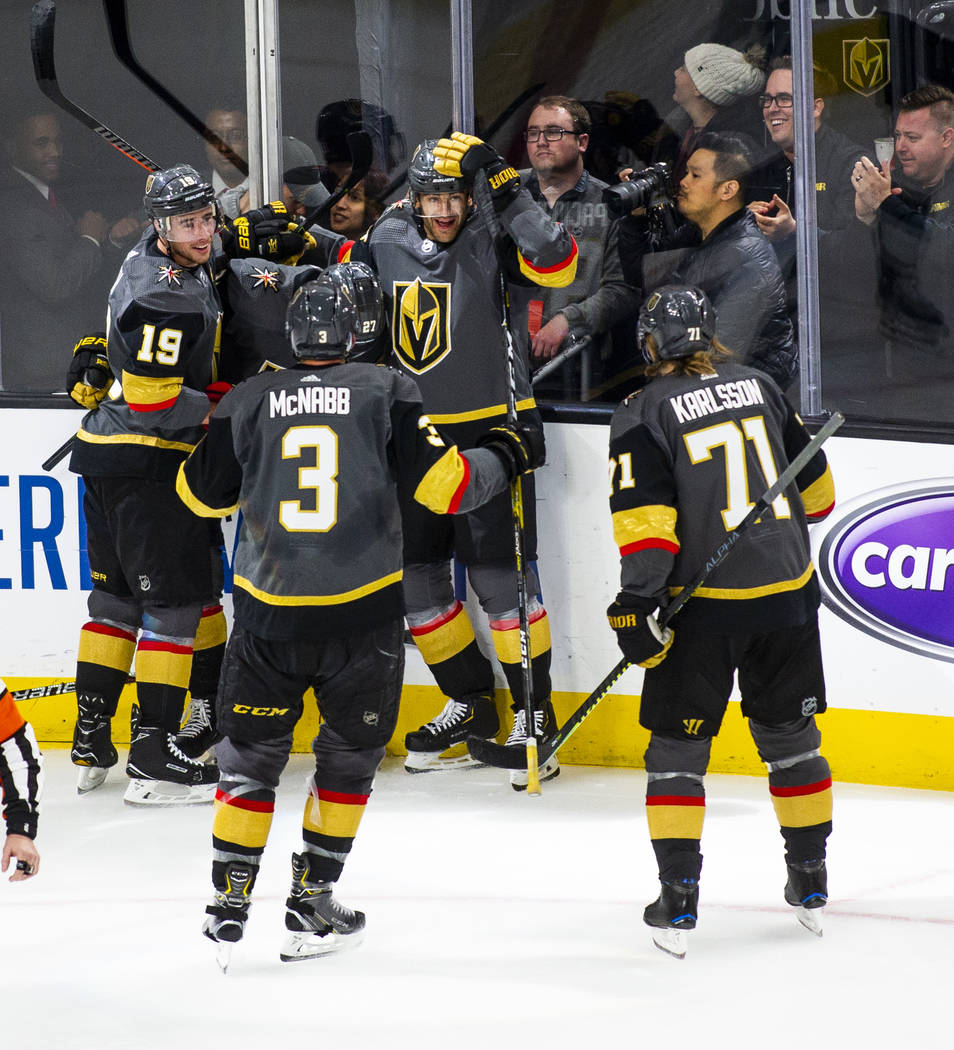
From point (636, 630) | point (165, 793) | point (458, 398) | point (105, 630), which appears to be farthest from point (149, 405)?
point (636, 630)

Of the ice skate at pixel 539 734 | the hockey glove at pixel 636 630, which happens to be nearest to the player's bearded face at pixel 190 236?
the ice skate at pixel 539 734

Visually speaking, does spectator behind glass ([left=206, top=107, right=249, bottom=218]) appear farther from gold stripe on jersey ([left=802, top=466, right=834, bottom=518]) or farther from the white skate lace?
gold stripe on jersey ([left=802, top=466, right=834, bottom=518])

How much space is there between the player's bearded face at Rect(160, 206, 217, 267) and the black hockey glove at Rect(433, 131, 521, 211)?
22.8 inches

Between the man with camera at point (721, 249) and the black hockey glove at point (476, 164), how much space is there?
0.43 meters

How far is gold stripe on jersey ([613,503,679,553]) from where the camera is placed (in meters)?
2.81

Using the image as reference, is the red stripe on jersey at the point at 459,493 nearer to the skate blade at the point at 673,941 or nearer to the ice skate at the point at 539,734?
the skate blade at the point at 673,941

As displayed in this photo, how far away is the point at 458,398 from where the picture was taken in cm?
391

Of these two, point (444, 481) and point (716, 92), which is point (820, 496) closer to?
point (444, 481)

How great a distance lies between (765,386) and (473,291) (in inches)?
45.8

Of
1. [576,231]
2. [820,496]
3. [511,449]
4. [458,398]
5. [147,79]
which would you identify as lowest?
[820,496]

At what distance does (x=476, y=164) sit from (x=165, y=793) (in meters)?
1.74

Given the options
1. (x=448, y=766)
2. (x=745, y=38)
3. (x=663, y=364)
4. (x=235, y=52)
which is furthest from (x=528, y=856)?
(x=235, y=52)

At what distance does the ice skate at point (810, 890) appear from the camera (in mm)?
2924

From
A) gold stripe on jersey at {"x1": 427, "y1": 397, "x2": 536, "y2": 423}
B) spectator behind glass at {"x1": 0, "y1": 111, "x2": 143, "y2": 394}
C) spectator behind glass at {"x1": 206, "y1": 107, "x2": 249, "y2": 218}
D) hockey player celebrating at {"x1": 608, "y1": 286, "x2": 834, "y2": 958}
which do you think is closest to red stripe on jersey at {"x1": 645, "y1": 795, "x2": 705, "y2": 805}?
hockey player celebrating at {"x1": 608, "y1": 286, "x2": 834, "y2": 958}
